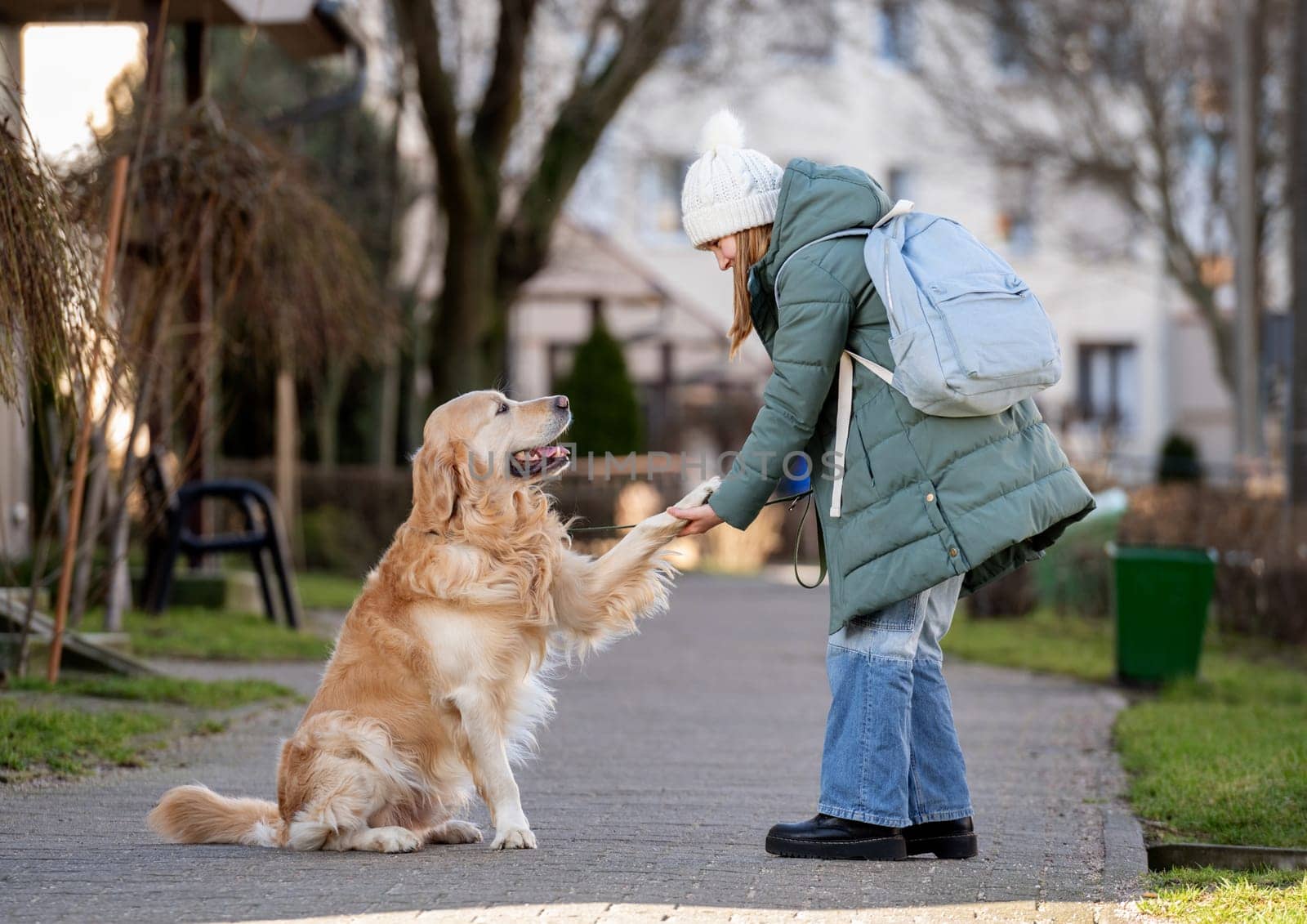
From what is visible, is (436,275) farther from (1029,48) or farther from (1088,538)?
(1088,538)

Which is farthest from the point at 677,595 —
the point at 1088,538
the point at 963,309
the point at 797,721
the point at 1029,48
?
the point at 1029,48

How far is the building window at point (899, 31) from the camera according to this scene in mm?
22906

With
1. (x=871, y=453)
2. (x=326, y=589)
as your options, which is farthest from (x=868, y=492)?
(x=326, y=589)

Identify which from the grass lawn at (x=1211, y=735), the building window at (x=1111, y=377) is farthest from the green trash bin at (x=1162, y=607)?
the building window at (x=1111, y=377)

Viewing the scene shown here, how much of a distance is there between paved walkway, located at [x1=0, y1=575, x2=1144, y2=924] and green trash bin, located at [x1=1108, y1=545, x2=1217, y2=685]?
89cm

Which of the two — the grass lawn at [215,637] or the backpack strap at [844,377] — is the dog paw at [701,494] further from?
the grass lawn at [215,637]

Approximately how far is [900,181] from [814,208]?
31.5 metres

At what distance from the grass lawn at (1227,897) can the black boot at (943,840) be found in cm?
50

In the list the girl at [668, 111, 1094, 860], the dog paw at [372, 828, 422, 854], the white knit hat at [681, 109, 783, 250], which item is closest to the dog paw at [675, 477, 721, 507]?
the girl at [668, 111, 1094, 860]

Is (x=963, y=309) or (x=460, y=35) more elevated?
(x=460, y=35)

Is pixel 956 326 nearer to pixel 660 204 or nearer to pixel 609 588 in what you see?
pixel 609 588

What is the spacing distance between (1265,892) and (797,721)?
12.9ft

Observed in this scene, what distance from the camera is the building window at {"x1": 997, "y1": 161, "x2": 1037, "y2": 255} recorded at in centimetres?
2833

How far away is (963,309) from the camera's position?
4.27m
